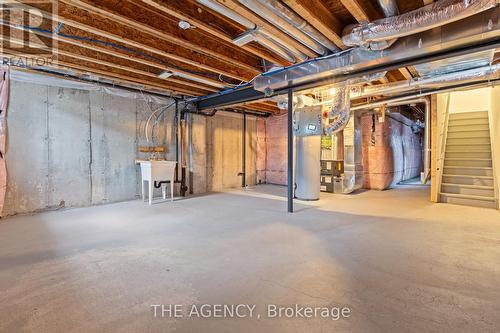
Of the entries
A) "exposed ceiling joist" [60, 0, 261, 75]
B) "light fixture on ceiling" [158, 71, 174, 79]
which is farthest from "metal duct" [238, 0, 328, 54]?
"light fixture on ceiling" [158, 71, 174, 79]

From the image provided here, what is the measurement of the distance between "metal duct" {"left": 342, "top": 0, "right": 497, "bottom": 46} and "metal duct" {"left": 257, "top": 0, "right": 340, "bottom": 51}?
288 mm

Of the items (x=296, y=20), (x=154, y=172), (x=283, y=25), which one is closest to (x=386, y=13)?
(x=296, y=20)

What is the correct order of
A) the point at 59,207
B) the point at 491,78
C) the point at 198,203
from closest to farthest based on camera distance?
the point at 491,78, the point at 59,207, the point at 198,203

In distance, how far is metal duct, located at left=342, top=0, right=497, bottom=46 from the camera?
1.88 m

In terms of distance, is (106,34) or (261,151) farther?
(261,151)

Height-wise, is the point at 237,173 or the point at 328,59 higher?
the point at 328,59

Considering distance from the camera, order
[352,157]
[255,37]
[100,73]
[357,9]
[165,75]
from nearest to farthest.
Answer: [357,9]
[255,37]
[100,73]
[165,75]
[352,157]

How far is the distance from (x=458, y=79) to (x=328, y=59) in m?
2.09

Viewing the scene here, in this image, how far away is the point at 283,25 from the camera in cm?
242

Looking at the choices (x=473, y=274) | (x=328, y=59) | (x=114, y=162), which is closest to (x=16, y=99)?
(x=114, y=162)

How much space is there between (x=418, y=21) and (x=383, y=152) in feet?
16.8

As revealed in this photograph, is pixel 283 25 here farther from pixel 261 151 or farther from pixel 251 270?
pixel 261 151

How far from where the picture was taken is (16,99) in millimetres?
3758

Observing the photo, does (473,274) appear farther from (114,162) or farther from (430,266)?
(114,162)
